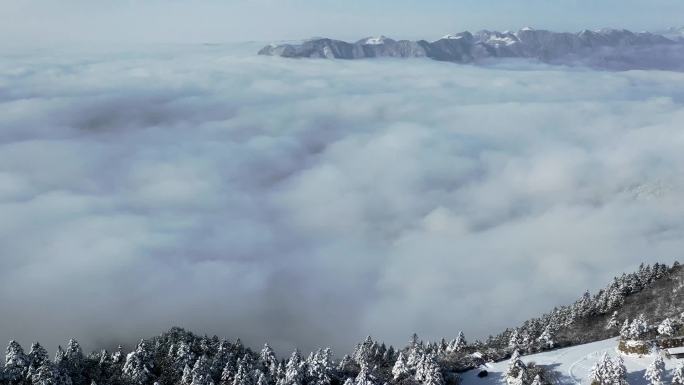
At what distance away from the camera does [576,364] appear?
78.8 m

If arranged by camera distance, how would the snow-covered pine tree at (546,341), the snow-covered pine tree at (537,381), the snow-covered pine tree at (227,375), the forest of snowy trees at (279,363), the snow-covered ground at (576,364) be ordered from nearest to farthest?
the snow-covered pine tree at (537,381), the snow-covered ground at (576,364), the forest of snowy trees at (279,363), the snow-covered pine tree at (227,375), the snow-covered pine tree at (546,341)

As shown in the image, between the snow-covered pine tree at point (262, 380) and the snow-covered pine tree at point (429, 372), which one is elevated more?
the snow-covered pine tree at point (429, 372)

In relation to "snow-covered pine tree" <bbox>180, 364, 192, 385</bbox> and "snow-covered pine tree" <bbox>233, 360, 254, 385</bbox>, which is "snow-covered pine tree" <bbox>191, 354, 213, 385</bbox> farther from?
"snow-covered pine tree" <bbox>233, 360, 254, 385</bbox>

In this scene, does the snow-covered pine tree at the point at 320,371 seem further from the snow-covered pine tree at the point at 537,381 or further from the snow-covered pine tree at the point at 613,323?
the snow-covered pine tree at the point at 613,323

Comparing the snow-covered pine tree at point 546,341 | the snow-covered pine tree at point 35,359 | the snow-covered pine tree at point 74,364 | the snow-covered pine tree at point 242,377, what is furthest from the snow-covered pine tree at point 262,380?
the snow-covered pine tree at point 546,341

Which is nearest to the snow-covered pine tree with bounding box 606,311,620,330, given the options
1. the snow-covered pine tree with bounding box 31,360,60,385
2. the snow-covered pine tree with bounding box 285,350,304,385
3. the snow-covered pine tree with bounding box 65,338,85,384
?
the snow-covered pine tree with bounding box 285,350,304,385

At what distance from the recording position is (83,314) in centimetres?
18162

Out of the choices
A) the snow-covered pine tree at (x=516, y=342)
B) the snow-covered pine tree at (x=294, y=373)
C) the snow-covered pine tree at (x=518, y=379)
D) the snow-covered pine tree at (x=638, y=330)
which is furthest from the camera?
the snow-covered pine tree at (x=516, y=342)

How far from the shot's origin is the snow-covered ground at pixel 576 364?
73.2 m

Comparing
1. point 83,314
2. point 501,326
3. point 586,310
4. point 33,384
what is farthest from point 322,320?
point 33,384

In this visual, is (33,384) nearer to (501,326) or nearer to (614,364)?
(614,364)

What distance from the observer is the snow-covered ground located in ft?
240

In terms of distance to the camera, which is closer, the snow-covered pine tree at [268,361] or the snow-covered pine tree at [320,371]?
the snow-covered pine tree at [320,371]

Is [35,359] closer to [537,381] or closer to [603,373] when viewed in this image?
[537,381]
